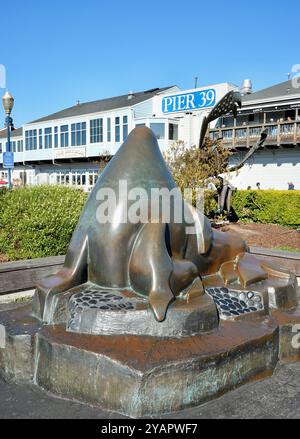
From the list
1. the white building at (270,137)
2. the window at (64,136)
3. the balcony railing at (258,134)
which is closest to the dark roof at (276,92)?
the white building at (270,137)

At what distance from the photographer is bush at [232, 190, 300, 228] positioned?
53.5 feet

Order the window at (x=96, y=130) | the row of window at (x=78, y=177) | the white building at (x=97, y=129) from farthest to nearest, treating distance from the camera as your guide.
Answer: the row of window at (x=78, y=177), the window at (x=96, y=130), the white building at (x=97, y=129)

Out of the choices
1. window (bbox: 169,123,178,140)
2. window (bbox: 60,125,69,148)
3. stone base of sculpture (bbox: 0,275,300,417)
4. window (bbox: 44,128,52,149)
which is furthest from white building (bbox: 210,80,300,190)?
stone base of sculpture (bbox: 0,275,300,417)

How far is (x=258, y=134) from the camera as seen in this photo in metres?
29.4

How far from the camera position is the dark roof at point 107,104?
1405 inches

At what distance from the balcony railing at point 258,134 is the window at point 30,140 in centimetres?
1916

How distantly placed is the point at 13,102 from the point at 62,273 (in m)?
10.5

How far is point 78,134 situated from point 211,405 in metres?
35.9
